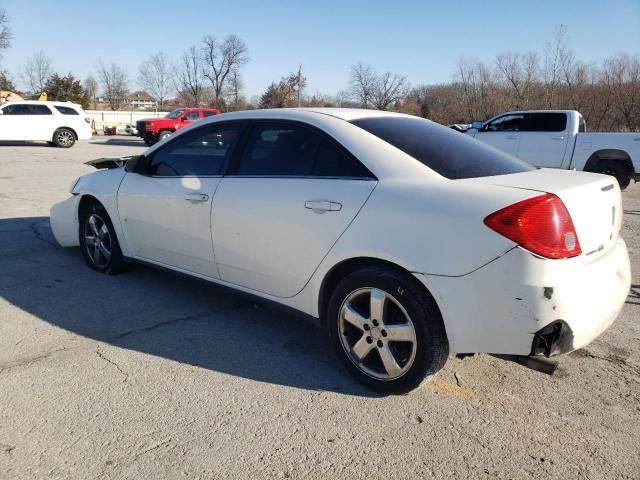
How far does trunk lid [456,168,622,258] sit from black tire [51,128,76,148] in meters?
21.7

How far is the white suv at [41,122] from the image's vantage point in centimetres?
2025

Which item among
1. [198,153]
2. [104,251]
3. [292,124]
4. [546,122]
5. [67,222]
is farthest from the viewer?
[546,122]

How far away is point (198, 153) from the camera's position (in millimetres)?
3961

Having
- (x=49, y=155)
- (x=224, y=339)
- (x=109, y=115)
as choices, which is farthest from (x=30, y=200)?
(x=109, y=115)

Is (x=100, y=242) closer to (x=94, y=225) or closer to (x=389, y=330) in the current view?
(x=94, y=225)

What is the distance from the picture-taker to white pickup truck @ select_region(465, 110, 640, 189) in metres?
11.3

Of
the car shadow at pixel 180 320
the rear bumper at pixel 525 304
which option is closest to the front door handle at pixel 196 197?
the car shadow at pixel 180 320

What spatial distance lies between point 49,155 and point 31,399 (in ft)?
55.6

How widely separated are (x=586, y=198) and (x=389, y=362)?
1325 mm

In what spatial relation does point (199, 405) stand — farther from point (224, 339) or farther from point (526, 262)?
point (526, 262)

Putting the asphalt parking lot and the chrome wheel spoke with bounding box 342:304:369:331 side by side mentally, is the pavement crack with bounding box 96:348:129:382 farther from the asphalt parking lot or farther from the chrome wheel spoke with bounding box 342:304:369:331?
the chrome wheel spoke with bounding box 342:304:369:331

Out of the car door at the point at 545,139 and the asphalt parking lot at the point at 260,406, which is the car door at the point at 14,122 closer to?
the car door at the point at 545,139

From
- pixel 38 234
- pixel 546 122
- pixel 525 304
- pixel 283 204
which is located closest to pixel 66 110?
pixel 38 234

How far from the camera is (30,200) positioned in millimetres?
8836
